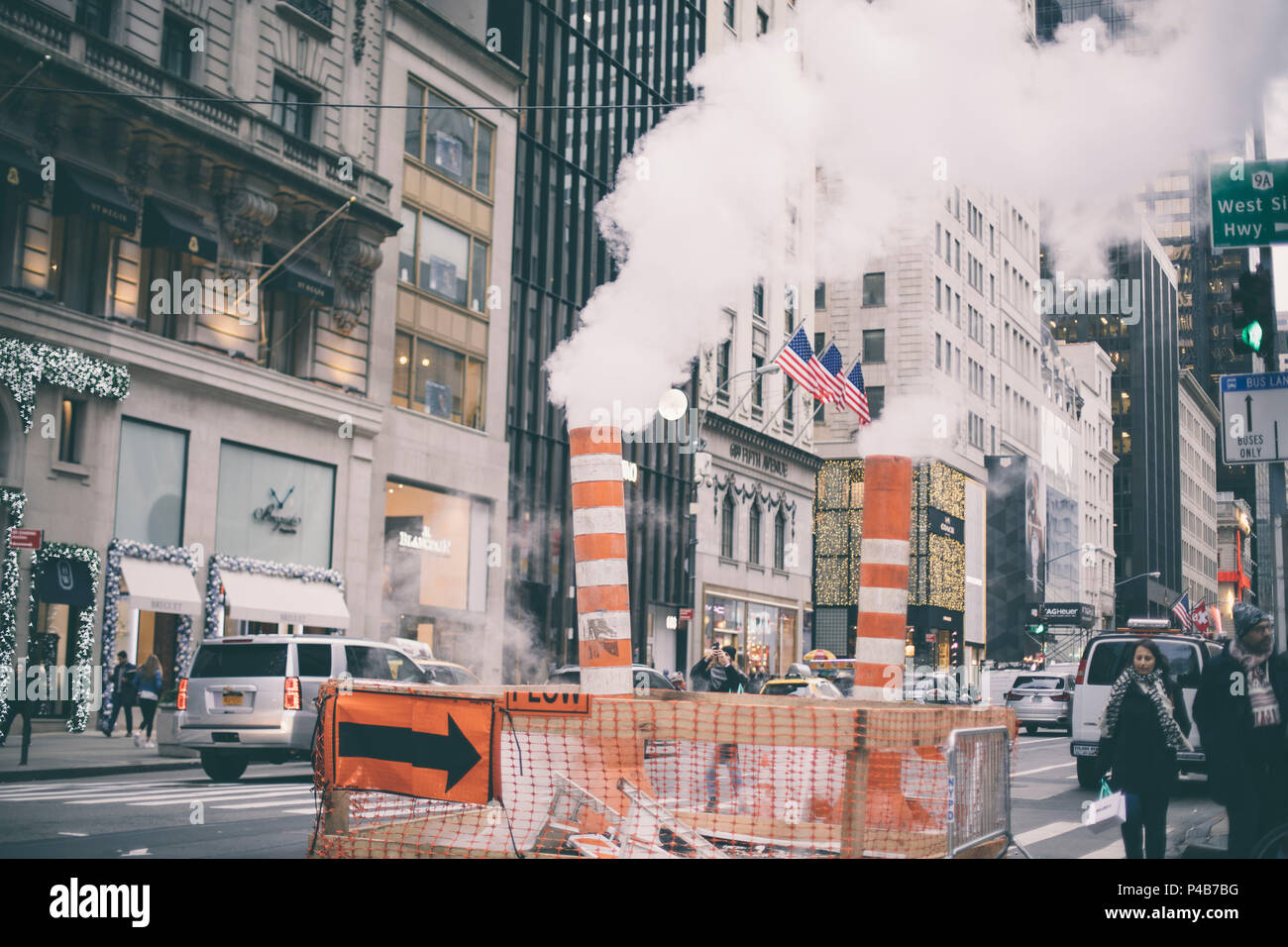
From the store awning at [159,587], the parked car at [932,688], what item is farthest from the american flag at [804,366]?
the store awning at [159,587]

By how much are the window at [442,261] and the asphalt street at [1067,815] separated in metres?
18.8

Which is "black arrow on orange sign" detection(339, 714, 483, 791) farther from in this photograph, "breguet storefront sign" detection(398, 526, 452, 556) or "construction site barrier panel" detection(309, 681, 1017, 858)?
"breguet storefront sign" detection(398, 526, 452, 556)

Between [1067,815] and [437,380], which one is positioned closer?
[1067,815]

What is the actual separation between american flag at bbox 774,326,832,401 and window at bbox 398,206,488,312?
1134 centimetres

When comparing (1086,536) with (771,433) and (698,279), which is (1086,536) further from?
(698,279)

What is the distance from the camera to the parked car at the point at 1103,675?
18141 mm

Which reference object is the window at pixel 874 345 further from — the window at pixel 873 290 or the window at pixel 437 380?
the window at pixel 437 380

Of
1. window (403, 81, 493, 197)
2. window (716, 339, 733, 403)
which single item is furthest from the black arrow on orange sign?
window (716, 339, 733, 403)

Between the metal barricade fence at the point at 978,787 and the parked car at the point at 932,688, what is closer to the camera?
the metal barricade fence at the point at 978,787

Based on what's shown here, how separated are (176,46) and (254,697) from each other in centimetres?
1584

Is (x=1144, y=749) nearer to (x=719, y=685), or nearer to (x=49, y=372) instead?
(x=719, y=685)

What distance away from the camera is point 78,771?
1753 centimetres

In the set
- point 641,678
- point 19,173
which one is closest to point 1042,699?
point 641,678
